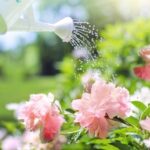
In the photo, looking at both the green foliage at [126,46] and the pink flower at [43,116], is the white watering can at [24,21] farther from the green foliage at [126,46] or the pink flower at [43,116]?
the green foliage at [126,46]

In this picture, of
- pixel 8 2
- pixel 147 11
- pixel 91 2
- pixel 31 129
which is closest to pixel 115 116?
pixel 31 129

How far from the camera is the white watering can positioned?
1.12 meters

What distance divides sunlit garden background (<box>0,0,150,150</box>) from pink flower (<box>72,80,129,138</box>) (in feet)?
0.20

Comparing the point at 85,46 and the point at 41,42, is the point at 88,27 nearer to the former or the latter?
the point at 85,46

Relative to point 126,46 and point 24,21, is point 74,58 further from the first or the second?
point 126,46

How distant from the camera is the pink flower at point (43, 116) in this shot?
131 centimetres

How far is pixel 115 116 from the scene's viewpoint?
1263 mm

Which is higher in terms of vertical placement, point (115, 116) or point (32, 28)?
point (32, 28)

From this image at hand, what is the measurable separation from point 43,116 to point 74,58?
1.86ft

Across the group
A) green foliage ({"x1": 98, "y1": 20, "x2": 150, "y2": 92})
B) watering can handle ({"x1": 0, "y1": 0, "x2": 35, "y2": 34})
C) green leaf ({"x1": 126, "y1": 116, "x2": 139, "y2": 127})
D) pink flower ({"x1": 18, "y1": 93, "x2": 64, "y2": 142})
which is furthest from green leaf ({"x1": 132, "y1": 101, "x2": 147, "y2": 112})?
green foliage ({"x1": 98, "y1": 20, "x2": 150, "y2": 92})

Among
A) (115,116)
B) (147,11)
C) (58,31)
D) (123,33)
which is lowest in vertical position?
(115,116)

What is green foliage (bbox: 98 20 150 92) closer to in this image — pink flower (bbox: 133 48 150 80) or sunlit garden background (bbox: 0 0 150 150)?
sunlit garden background (bbox: 0 0 150 150)

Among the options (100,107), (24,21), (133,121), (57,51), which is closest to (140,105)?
(133,121)

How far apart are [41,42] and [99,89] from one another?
20256 mm
